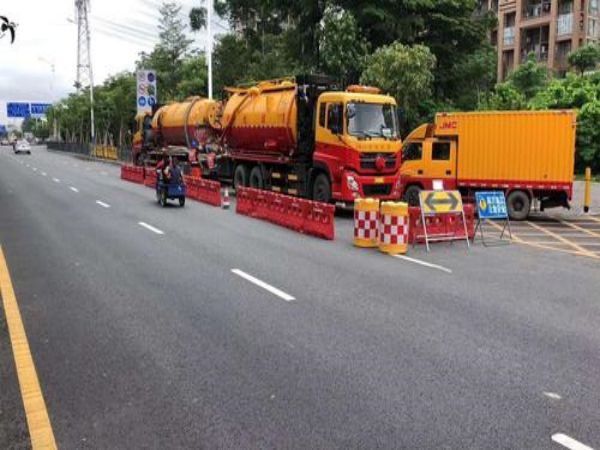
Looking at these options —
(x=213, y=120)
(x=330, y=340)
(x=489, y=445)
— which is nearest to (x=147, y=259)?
(x=330, y=340)

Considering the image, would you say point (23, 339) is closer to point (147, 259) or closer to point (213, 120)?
point (147, 259)

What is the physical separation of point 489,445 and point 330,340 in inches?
103

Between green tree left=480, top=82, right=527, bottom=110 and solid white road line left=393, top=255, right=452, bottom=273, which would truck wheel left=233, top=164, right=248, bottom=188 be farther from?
green tree left=480, top=82, right=527, bottom=110

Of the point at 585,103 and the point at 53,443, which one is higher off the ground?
the point at 585,103

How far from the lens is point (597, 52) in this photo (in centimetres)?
4438

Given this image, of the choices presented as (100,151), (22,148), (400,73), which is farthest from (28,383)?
(22,148)

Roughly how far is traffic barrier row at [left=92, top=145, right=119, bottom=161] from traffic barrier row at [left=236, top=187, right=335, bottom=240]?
43.4 meters

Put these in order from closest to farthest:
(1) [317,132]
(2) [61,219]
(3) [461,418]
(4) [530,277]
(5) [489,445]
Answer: (5) [489,445], (3) [461,418], (4) [530,277], (2) [61,219], (1) [317,132]

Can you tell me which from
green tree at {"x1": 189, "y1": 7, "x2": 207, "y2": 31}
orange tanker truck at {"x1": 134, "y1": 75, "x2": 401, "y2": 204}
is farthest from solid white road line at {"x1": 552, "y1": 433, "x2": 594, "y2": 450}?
green tree at {"x1": 189, "y1": 7, "x2": 207, "y2": 31}

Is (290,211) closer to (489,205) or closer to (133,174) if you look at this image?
(489,205)

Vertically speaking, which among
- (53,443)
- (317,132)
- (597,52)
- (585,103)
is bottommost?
(53,443)

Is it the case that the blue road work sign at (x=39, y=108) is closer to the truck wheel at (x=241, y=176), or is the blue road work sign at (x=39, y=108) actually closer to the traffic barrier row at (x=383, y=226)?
the truck wheel at (x=241, y=176)

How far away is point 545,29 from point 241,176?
39.1m

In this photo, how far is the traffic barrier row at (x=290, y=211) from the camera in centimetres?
1456
